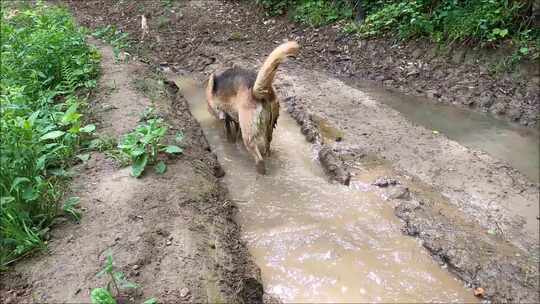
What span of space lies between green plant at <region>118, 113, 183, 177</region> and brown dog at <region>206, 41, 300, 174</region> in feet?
3.10

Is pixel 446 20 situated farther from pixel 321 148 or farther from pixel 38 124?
pixel 38 124

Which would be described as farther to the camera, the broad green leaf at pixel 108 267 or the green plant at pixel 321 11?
the green plant at pixel 321 11

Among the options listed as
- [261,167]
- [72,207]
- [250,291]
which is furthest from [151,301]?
[261,167]

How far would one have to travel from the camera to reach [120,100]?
5406 mm

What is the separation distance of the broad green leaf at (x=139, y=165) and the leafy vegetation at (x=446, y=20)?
566 centimetres

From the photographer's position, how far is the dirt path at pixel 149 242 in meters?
2.89

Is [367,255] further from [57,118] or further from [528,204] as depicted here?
[57,118]

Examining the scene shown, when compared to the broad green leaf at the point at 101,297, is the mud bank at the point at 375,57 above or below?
above

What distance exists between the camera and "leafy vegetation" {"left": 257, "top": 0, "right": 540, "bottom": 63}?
686 centimetres

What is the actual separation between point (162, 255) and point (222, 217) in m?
0.91

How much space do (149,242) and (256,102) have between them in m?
2.13

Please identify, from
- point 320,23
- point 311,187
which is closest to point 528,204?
point 311,187

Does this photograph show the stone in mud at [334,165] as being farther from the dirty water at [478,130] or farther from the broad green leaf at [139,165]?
the broad green leaf at [139,165]

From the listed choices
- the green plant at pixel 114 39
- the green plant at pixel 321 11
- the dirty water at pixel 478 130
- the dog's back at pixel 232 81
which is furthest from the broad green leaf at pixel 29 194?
the green plant at pixel 321 11
